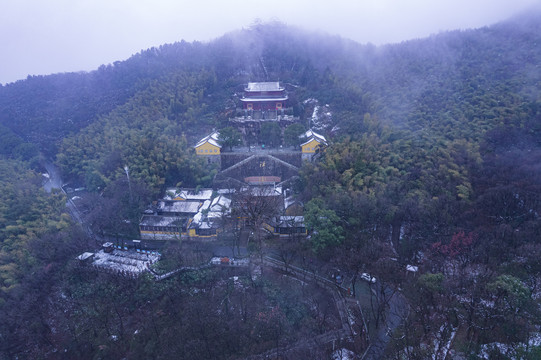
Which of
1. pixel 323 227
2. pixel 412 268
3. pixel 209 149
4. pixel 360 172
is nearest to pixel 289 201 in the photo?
pixel 360 172

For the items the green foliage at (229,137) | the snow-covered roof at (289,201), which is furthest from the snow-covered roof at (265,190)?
the green foliage at (229,137)

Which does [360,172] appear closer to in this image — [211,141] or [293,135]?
[293,135]

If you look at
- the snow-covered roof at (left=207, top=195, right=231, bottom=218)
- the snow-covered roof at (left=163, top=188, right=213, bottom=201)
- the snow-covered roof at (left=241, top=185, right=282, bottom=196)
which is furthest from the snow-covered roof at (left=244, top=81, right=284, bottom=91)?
the snow-covered roof at (left=207, top=195, right=231, bottom=218)

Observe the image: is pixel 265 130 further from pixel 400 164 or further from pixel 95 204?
pixel 95 204

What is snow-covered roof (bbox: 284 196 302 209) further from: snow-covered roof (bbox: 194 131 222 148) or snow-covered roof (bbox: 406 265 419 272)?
snow-covered roof (bbox: 194 131 222 148)

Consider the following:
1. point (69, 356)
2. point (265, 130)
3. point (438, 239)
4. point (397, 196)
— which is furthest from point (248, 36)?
point (69, 356)

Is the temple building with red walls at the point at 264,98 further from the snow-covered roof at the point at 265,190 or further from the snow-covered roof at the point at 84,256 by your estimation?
the snow-covered roof at the point at 84,256
